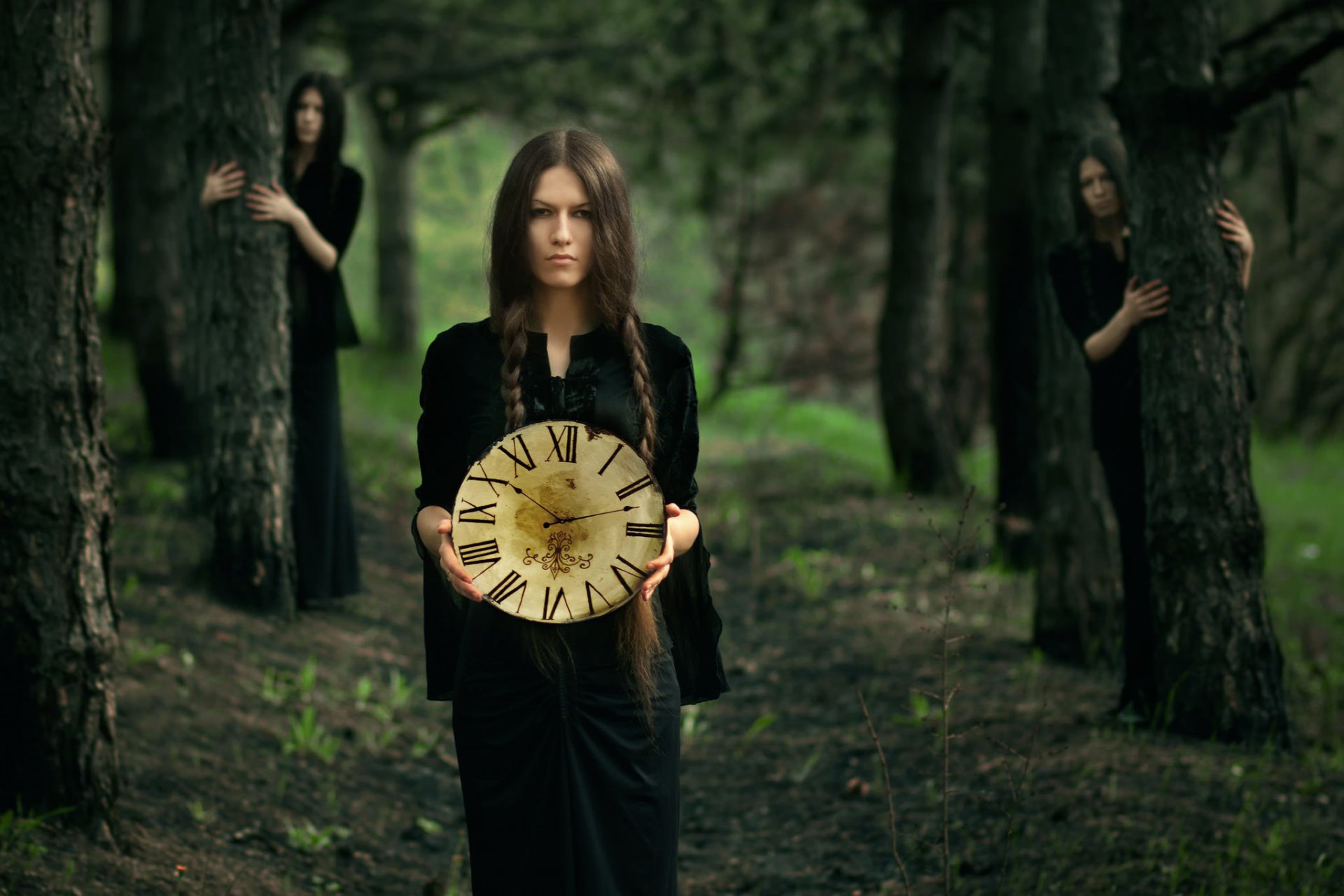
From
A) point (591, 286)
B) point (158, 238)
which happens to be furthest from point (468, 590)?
point (158, 238)

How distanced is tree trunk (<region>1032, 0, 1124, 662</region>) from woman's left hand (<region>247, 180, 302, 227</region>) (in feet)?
11.5

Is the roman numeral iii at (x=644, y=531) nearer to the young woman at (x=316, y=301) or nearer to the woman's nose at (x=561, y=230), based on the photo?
the woman's nose at (x=561, y=230)

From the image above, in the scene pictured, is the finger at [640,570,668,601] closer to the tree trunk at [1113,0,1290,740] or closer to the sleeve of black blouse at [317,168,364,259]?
the tree trunk at [1113,0,1290,740]

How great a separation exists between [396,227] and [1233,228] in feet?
46.1

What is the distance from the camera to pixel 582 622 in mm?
2785

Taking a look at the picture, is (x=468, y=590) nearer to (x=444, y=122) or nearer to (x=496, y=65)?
(x=496, y=65)

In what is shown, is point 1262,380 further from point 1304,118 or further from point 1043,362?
point 1043,362

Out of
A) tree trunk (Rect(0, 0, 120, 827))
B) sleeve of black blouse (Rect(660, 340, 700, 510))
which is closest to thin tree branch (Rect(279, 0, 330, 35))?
tree trunk (Rect(0, 0, 120, 827))

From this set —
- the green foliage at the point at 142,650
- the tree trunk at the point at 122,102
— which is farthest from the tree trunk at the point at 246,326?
the tree trunk at the point at 122,102

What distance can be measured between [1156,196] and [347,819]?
11.9ft

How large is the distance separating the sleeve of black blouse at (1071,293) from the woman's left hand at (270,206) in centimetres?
343

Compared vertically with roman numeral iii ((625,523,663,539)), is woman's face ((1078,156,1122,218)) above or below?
above

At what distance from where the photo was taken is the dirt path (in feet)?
13.7

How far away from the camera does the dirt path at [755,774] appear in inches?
164
